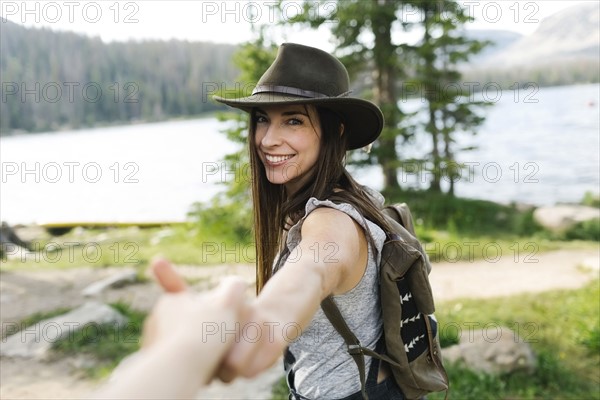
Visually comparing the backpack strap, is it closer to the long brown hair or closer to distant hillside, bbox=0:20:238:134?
the long brown hair

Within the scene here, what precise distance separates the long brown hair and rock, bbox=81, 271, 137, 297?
5921 mm

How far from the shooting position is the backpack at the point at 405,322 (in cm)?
163

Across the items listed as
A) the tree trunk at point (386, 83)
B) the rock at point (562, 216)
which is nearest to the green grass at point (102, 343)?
the tree trunk at point (386, 83)

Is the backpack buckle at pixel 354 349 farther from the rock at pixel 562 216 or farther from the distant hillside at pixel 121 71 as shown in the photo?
the distant hillside at pixel 121 71

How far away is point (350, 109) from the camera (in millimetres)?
1946

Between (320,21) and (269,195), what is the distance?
8.48m

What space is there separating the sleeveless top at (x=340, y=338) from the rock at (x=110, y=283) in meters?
6.31

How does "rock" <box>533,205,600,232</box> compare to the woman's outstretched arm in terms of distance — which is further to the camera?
"rock" <box>533,205,600,232</box>

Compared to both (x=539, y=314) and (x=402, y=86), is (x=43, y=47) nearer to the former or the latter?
(x=402, y=86)

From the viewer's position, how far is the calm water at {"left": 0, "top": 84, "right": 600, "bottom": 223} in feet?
36.1

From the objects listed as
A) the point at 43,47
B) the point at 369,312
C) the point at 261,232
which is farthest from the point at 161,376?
the point at 43,47

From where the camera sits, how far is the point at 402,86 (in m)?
10.7

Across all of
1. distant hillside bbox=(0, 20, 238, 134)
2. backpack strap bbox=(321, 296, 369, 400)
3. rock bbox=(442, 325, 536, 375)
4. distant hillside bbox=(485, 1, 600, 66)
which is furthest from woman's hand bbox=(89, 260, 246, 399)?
distant hillside bbox=(0, 20, 238, 134)

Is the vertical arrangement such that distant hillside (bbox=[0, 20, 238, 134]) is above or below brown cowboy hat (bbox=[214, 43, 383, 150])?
above
